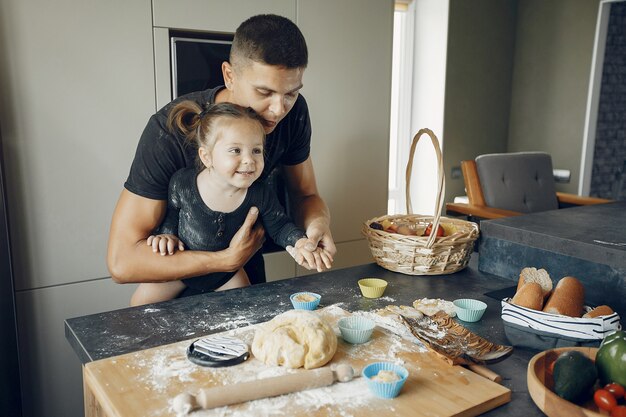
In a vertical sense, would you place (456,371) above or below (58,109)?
below

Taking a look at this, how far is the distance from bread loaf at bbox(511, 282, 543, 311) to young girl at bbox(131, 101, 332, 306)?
0.51 meters

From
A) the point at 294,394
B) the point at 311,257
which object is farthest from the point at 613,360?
the point at 311,257

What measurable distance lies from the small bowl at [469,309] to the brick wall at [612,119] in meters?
3.48

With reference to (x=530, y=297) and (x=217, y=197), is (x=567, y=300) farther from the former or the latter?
(x=217, y=197)

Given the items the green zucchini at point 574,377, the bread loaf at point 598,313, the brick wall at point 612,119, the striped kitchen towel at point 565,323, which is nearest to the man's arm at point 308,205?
the striped kitchen towel at point 565,323

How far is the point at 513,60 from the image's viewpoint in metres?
4.59

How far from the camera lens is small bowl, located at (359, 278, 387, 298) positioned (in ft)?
4.56

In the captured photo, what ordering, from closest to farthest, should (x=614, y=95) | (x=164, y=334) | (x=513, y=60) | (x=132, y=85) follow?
(x=164, y=334) < (x=132, y=85) < (x=614, y=95) < (x=513, y=60)

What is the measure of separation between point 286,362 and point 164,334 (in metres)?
0.34

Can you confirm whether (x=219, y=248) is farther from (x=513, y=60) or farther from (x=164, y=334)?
(x=513, y=60)

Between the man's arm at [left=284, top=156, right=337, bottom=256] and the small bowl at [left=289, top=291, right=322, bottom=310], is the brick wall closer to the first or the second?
the man's arm at [left=284, top=156, right=337, bottom=256]

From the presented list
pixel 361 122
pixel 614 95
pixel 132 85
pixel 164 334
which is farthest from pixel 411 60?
pixel 164 334

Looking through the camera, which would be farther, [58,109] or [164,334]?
[58,109]

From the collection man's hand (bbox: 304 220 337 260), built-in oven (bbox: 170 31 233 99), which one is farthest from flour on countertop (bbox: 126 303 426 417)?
built-in oven (bbox: 170 31 233 99)
